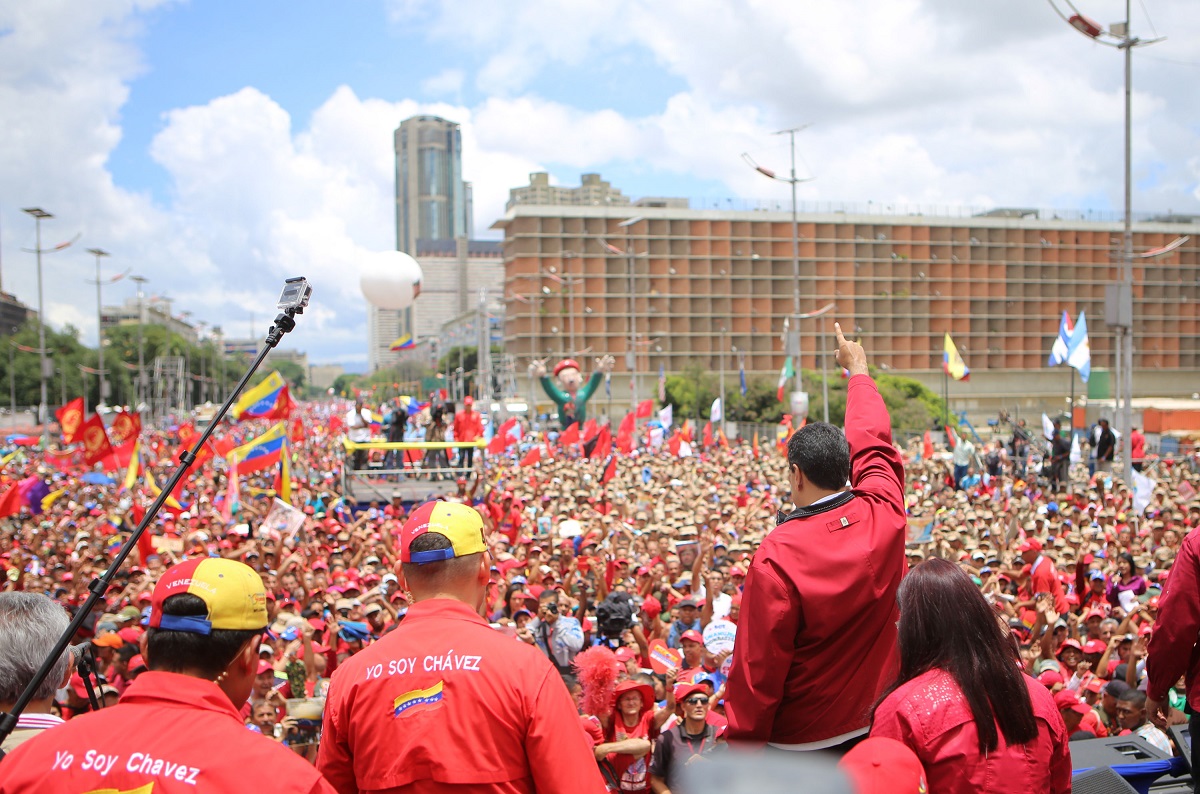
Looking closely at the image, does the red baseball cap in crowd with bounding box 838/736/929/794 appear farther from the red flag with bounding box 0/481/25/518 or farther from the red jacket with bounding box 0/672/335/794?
the red flag with bounding box 0/481/25/518

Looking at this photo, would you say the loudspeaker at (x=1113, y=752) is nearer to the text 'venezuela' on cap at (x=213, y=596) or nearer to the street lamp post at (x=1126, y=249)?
the text 'venezuela' on cap at (x=213, y=596)

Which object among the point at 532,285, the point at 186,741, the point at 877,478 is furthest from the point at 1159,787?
the point at 532,285

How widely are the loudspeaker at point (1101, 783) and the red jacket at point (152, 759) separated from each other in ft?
8.69

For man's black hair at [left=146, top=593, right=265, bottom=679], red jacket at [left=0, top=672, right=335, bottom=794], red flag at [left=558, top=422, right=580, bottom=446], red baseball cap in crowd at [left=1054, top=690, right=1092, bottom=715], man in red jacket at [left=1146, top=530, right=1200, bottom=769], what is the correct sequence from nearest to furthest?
red jacket at [left=0, top=672, right=335, bottom=794], man's black hair at [left=146, top=593, right=265, bottom=679], man in red jacket at [left=1146, top=530, right=1200, bottom=769], red baseball cap in crowd at [left=1054, top=690, right=1092, bottom=715], red flag at [left=558, top=422, right=580, bottom=446]

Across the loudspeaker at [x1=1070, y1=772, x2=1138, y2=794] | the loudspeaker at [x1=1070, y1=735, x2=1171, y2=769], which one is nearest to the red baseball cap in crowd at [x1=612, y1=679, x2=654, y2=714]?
the loudspeaker at [x1=1070, y1=735, x2=1171, y2=769]

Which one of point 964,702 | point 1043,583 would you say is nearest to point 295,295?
point 964,702

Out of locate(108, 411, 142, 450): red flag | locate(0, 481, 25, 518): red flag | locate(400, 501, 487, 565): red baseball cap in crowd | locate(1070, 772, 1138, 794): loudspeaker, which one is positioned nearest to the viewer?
locate(400, 501, 487, 565): red baseball cap in crowd

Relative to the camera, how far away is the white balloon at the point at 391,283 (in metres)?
8.86

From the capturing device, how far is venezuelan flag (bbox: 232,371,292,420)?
16562 mm

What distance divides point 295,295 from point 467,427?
1715cm

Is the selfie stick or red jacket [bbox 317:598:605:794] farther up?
the selfie stick

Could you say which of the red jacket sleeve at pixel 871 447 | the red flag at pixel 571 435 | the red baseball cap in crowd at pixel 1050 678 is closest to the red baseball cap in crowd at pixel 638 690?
the red jacket sleeve at pixel 871 447

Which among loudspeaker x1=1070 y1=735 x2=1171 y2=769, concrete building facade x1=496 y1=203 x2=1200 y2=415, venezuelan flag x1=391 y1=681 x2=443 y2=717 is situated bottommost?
loudspeaker x1=1070 y1=735 x2=1171 y2=769

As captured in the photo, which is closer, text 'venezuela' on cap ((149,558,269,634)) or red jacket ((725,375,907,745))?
text 'venezuela' on cap ((149,558,269,634))
